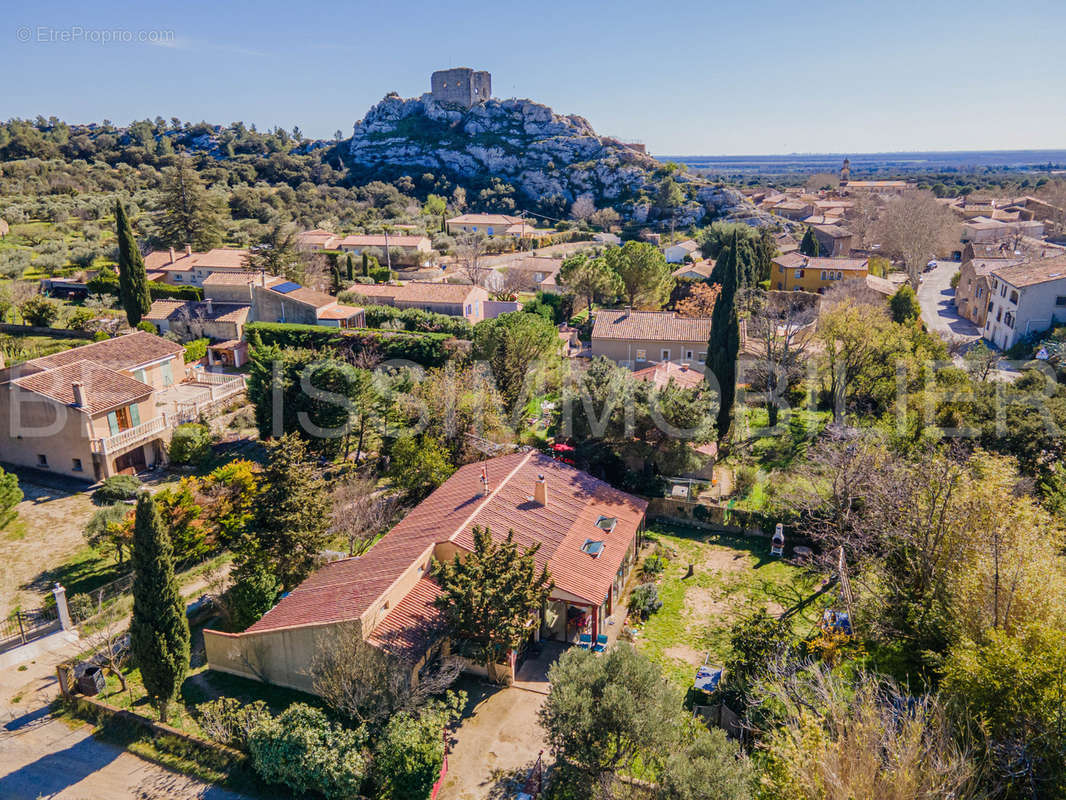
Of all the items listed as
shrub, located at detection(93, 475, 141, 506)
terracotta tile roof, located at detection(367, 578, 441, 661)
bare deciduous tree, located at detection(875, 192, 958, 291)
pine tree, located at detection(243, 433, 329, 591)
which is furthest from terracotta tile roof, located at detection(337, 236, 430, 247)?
terracotta tile roof, located at detection(367, 578, 441, 661)

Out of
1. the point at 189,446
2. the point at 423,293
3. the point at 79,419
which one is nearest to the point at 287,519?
the point at 189,446

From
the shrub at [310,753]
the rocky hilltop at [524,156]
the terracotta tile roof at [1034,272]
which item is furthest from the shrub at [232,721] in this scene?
the rocky hilltop at [524,156]

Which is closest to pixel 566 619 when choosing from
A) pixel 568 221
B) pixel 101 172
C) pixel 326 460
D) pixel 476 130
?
pixel 326 460

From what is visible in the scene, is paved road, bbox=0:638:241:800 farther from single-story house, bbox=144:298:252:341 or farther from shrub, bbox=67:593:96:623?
single-story house, bbox=144:298:252:341

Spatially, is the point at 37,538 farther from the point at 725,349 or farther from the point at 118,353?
the point at 725,349

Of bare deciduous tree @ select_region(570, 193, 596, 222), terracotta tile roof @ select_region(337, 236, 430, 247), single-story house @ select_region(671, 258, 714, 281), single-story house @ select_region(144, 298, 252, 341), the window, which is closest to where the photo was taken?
the window

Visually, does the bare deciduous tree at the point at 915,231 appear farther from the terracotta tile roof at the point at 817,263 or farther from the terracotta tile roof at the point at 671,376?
the terracotta tile roof at the point at 671,376
